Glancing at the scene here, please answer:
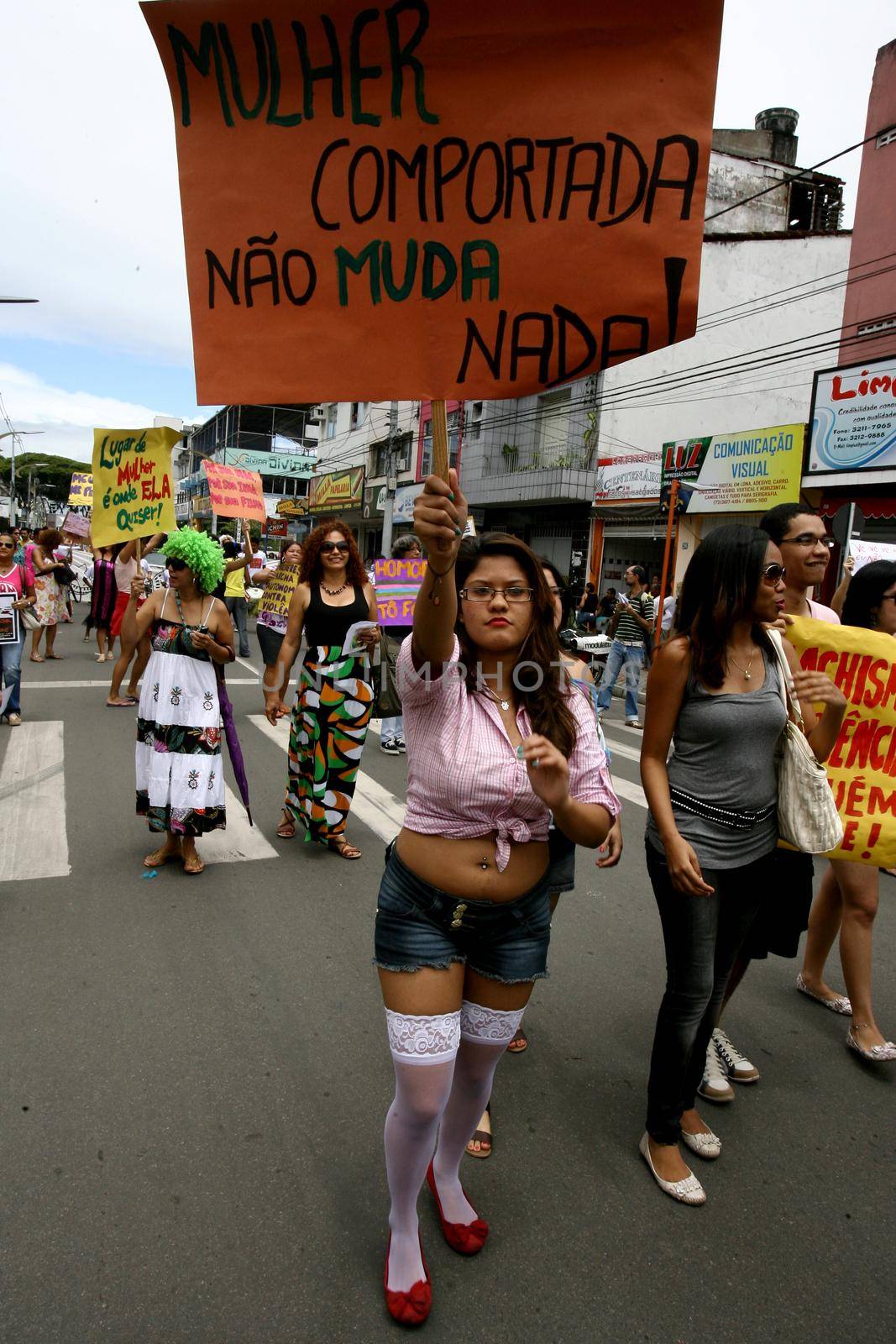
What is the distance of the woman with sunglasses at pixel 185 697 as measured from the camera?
4.75 metres

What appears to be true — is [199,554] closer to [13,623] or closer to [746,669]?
[746,669]

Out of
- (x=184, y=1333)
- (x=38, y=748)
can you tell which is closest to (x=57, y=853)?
(x=38, y=748)

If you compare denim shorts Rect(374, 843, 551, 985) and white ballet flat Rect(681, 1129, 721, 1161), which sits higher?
denim shorts Rect(374, 843, 551, 985)

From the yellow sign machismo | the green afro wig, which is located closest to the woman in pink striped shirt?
the green afro wig

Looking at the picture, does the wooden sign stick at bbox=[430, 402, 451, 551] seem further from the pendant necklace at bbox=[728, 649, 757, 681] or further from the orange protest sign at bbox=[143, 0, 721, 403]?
the pendant necklace at bbox=[728, 649, 757, 681]

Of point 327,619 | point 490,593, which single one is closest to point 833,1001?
point 490,593

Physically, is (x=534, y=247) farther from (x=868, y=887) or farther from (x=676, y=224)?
(x=868, y=887)

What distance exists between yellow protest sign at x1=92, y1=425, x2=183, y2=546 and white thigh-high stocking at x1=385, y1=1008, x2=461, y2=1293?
15.3 ft

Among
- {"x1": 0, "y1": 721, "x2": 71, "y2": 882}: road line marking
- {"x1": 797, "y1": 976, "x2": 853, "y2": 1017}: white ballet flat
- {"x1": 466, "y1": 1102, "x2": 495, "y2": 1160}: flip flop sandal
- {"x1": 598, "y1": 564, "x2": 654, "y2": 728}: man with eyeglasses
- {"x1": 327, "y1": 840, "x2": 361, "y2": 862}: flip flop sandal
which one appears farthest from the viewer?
{"x1": 598, "y1": 564, "x2": 654, "y2": 728}: man with eyeglasses

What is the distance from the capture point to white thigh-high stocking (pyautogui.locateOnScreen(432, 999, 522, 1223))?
213 cm

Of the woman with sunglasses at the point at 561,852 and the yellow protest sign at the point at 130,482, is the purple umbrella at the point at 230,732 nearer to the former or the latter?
the yellow protest sign at the point at 130,482

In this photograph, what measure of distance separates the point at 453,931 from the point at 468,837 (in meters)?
0.22

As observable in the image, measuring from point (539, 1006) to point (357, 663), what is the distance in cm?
233

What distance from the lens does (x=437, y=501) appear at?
1740 mm
